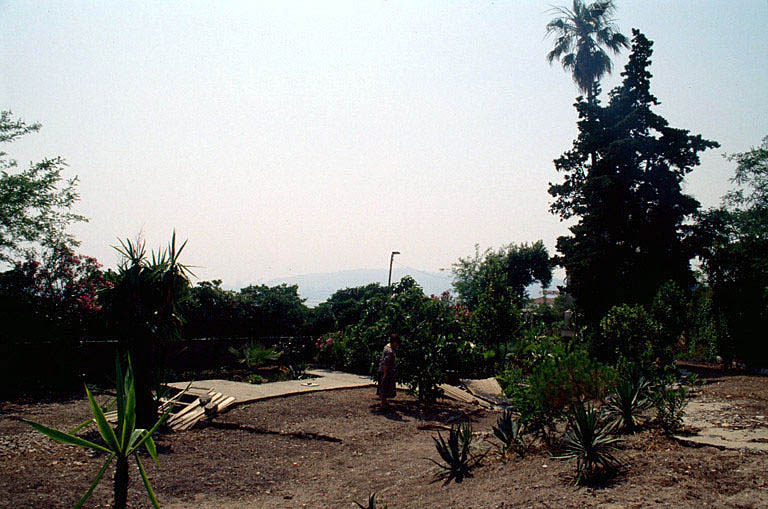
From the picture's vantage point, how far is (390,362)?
11.2m

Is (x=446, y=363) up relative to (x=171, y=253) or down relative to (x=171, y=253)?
down

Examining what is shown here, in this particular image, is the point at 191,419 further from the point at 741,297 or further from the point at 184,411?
the point at 741,297

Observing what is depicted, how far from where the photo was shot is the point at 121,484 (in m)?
3.47

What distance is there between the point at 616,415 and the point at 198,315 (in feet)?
49.2

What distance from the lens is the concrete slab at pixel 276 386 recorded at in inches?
452

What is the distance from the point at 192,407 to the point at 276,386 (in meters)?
3.47

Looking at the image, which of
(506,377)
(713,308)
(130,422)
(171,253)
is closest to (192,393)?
(171,253)

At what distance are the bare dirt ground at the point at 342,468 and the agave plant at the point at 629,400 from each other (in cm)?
25

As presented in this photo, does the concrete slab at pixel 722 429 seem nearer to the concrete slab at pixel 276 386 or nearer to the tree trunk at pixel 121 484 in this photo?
the tree trunk at pixel 121 484

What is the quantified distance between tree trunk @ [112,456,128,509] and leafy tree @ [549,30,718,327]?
75.7 ft

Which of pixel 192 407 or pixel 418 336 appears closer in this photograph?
pixel 192 407

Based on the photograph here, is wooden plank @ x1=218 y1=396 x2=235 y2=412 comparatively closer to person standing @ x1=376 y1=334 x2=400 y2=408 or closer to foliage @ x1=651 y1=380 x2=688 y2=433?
person standing @ x1=376 y1=334 x2=400 y2=408

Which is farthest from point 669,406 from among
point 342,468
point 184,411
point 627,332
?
point 184,411

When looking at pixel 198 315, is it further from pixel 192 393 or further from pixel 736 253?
pixel 736 253
